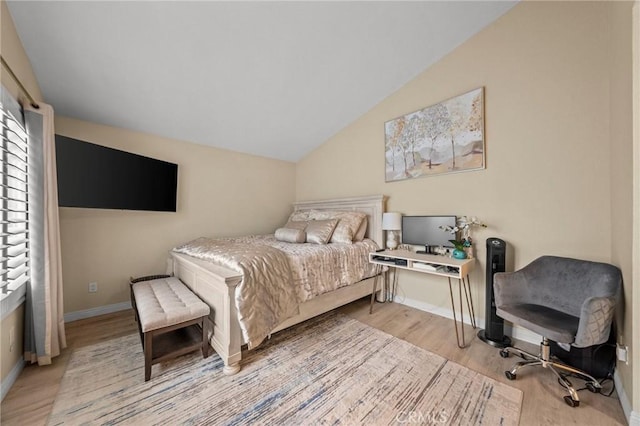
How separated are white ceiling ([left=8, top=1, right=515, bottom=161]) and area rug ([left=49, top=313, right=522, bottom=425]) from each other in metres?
2.44

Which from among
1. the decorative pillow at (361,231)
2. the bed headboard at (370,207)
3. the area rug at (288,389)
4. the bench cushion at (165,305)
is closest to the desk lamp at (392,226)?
the bed headboard at (370,207)

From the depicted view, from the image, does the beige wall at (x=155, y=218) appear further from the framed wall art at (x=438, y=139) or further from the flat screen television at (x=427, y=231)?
the flat screen television at (x=427, y=231)

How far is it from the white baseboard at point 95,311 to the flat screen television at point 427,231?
11.7 ft

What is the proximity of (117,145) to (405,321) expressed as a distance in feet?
13.0

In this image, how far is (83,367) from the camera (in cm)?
170

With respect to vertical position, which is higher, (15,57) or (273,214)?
(15,57)

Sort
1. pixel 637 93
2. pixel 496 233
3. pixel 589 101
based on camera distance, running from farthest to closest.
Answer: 1. pixel 496 233
2. pixel 589 101
3. pixel 637 93

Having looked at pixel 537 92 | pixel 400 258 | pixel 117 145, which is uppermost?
pixel 537 92

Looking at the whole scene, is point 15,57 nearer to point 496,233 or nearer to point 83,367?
point 83,367

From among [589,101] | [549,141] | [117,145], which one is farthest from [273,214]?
[589,101]

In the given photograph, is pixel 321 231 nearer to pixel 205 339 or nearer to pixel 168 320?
pixel 205 339

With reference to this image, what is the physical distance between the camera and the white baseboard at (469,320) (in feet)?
6.74

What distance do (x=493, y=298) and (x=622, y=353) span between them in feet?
2.37

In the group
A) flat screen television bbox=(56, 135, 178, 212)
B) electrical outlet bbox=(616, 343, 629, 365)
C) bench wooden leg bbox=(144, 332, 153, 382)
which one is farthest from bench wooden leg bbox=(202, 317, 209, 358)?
electrical outlet bbox=(616, 343, 629, 365)
